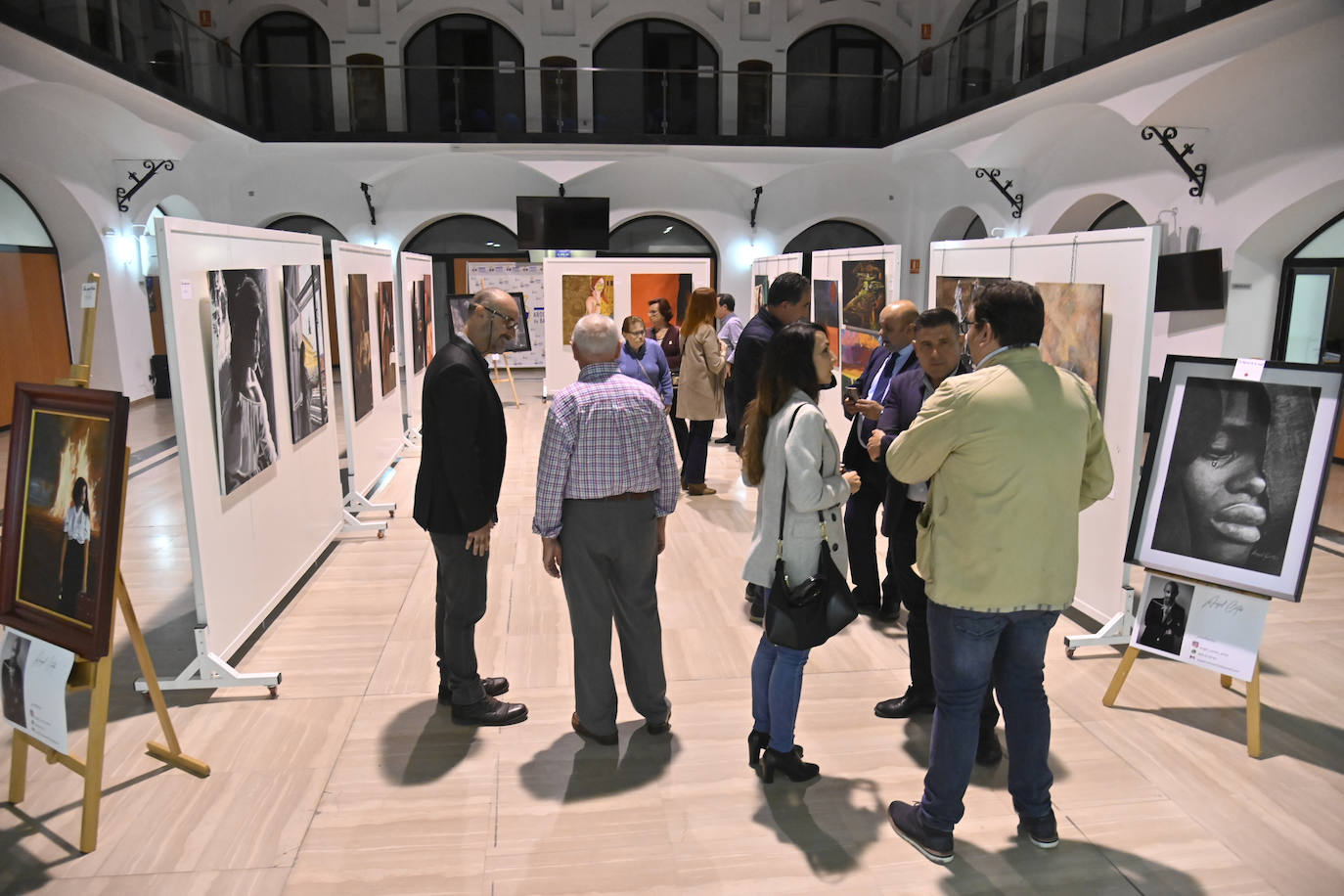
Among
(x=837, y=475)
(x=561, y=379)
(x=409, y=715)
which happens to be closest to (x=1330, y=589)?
(x=837, y=475)

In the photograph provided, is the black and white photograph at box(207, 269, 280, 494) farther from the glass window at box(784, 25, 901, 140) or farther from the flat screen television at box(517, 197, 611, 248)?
the glass window at box(784, 25, 901, 140)

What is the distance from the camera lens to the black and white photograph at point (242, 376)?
168 inches

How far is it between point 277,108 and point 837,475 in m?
16.7

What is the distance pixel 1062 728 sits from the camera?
389cm

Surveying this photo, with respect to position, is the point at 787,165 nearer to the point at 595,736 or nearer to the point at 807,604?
the point at 595,736

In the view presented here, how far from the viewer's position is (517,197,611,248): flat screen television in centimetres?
1639

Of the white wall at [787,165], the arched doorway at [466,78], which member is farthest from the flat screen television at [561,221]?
the arched doorway at [466,78]

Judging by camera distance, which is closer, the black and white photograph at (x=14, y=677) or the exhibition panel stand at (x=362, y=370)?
the black and white photograph at (x=14, y=677)

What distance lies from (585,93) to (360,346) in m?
11.4

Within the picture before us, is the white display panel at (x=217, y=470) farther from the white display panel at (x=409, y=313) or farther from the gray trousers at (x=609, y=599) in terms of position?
the white display panel at (x=409, y=313)

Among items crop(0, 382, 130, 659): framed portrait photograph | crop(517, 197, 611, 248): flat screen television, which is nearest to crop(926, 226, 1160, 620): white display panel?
crop(0, 382, 130, 659): framed portrait photograph

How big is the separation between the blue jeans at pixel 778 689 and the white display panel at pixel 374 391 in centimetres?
440

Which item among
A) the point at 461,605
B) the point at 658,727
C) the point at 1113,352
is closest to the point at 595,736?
the point at 658,727

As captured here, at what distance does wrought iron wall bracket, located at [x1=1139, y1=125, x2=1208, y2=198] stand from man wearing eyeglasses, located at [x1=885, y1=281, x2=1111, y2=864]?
797 cm
